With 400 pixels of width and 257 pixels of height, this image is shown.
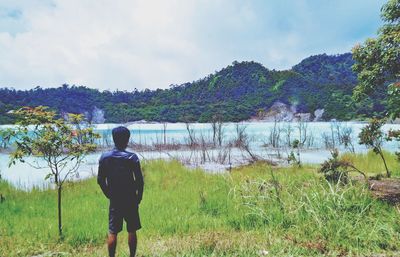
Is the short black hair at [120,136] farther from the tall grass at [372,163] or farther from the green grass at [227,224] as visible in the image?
the tall grass at [372,163]

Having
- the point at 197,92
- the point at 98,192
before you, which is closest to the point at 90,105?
the point at 197,92

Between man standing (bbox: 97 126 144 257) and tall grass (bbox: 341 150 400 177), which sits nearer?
man standing (bbox: 97 126 144 257)

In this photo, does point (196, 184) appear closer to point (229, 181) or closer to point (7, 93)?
point (229, 181)

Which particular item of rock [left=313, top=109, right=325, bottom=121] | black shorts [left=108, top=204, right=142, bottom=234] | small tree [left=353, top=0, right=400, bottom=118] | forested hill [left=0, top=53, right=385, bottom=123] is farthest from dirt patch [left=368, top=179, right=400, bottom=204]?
rock [left=313, top=109, right=325, bottom=121]

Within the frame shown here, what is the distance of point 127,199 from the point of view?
4.89 m

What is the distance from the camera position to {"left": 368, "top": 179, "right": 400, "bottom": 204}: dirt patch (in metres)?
7.94

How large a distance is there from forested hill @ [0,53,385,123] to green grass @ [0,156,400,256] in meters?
46.3

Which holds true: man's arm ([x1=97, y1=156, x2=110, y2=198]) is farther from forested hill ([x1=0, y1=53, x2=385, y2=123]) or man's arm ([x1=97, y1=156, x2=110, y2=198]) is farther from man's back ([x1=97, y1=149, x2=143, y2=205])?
forested hill ([x1=0, y1=53, x2=385, y2=123])

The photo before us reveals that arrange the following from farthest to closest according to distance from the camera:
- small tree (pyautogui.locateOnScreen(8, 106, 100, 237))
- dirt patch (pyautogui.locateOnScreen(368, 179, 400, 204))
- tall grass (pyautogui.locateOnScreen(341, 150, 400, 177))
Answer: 1. tall grass (pyautogui.locateOnScreen(341, 150, 400, 177))
2. dirt patch (pyautogui.locateOnScreen(368, 179, 400, 204))
3. small tree (pyautogui.locateOnScreen(8, 106, 100, 237))

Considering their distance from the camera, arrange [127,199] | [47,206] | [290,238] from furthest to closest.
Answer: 1. [47,206]
2. [290,238]
3. [127,199]

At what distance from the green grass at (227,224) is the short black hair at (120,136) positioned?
153 centimetres

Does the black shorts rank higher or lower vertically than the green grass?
higher

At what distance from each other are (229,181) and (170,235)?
4.25m

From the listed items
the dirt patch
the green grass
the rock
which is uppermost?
the rock
